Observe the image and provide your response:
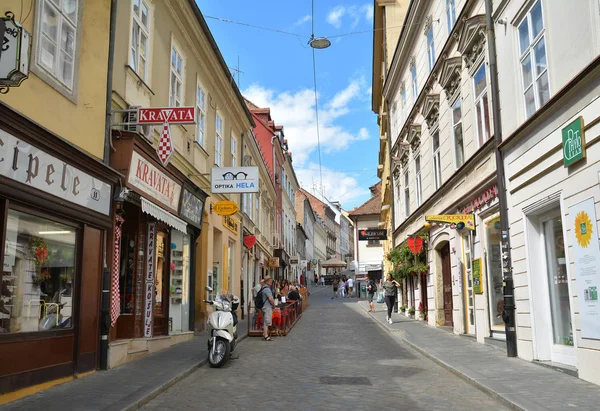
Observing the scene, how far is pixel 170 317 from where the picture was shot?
47.1 ft

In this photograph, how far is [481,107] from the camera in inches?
509

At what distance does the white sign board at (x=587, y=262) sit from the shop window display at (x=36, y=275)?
756cm

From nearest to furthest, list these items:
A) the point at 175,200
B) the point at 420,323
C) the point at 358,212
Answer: the point at 175,200 < the point at 420,323 < the point at 358,212

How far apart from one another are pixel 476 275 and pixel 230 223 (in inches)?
391

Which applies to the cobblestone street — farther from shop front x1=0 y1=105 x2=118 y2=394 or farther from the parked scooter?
shop front x1=0 y1=105 x2=118 y2=394

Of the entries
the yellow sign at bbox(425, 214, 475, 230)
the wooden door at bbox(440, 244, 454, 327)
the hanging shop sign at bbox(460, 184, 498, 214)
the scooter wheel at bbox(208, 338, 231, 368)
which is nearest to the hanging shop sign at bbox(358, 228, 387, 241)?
the wooden door at bbox(440, 244, 454, 327)

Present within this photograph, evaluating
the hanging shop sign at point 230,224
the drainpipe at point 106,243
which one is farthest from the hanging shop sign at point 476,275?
the hanging shop sign at point 230,224

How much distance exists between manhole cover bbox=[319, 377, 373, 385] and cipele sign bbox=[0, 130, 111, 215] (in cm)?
461

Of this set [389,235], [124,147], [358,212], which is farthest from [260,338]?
[358,212]

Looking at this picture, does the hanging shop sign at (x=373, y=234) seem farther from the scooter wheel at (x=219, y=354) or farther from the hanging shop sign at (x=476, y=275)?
the scooter wheel at (x=219, y=354)

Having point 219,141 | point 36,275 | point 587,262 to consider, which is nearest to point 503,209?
point 587,262

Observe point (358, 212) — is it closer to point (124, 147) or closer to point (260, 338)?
point (260, 338)

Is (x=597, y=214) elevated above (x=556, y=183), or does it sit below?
below

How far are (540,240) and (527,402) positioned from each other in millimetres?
4068
